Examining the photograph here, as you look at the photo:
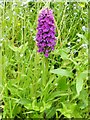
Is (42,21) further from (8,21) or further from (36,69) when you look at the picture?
(8,21)

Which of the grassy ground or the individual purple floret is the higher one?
→ the individual purple floret

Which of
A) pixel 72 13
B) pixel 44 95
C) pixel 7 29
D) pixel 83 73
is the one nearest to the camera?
pixel 83 73

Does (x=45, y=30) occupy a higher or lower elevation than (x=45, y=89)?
higher

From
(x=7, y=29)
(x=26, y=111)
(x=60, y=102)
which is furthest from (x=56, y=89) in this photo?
(x=7, y=29)

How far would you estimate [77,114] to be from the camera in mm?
1654

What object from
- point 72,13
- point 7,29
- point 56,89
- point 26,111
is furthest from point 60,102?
point 72,13

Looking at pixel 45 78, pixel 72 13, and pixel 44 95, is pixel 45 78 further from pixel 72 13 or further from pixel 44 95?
pixel 72 13

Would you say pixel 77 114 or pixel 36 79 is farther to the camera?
pixel 36 79

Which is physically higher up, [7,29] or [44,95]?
[7,29]

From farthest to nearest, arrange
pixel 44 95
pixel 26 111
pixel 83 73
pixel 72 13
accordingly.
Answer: pixel 72 13
pixel 26 111
pixel 44 95
pixel 83 73

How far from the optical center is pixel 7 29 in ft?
7.95

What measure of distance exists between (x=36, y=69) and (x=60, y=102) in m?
0.22

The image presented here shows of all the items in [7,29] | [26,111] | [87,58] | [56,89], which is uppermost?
[7,29]

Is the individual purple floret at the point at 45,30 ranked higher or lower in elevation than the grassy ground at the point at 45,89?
higher
